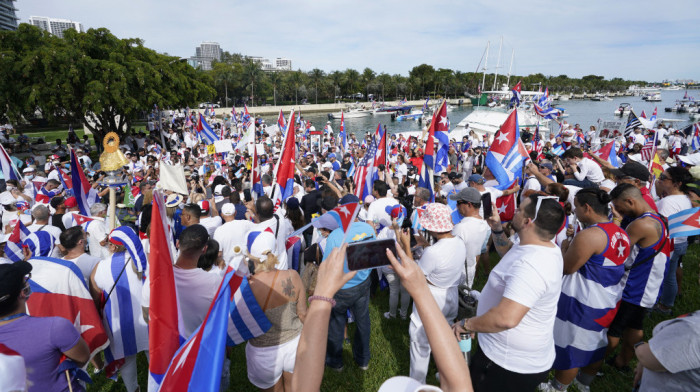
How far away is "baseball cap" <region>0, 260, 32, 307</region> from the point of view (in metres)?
2.13

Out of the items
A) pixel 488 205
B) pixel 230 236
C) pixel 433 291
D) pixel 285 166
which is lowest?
pixel 433 291

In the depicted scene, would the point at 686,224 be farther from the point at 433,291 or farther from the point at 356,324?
the point at 356,324

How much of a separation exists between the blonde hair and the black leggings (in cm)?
182

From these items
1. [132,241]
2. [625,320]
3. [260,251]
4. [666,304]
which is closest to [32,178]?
[132,241]

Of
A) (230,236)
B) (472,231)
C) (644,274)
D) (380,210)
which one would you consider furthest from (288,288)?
(644,274)

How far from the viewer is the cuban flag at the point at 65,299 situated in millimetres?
2842

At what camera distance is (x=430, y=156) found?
7.52m

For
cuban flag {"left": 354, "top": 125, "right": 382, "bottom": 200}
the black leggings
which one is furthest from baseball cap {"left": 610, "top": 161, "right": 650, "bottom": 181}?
cuban flag {"left": 354, "top": 125, "right": 382, "bottom": 200}

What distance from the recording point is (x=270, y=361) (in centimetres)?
291

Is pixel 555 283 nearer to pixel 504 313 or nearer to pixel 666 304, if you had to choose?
pixel 504 313

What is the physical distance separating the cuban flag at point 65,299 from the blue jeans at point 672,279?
670 cm

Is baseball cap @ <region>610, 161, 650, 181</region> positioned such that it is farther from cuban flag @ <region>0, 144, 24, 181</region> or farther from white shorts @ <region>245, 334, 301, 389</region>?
cuban flag @ <region>0, 144, 24, 181</region>

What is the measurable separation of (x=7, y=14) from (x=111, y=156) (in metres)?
145

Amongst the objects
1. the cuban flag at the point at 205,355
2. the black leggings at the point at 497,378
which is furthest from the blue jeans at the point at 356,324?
the cuban flag at the point at 205,355
